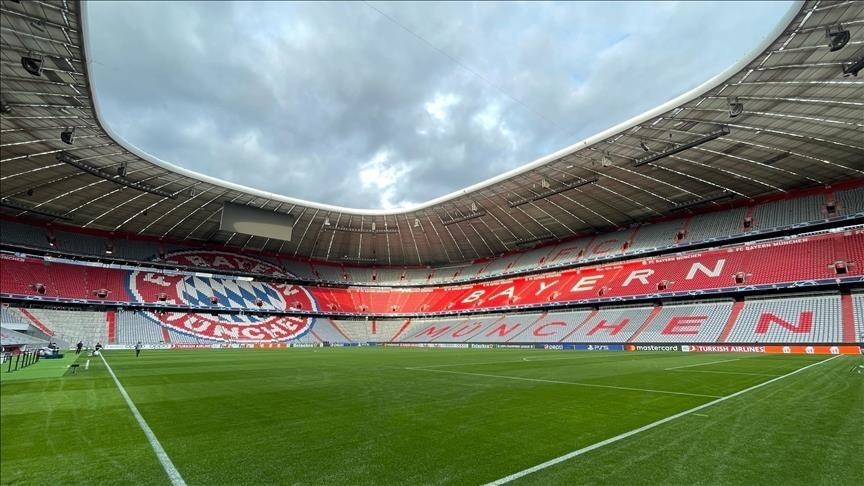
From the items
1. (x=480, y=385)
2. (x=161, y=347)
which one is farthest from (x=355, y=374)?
(x=161, y=347)

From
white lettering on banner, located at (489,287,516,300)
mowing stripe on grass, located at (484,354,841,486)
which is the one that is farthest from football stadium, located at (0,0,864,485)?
white lettering on banner, located at (489,287,516,300)

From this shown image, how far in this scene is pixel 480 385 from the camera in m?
12.2

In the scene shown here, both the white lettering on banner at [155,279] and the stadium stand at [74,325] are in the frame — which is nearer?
the stadium stand at [74,325]

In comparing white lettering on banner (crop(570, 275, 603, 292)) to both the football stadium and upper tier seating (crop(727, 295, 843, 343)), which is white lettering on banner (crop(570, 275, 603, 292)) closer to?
the football stadium

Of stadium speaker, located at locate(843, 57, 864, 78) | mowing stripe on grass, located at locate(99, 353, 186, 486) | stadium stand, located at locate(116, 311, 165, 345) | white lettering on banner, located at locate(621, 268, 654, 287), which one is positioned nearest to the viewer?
mowing stripe on grass, located at locate(99, 353, 186, 486)

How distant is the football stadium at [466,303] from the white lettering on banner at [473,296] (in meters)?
0.43

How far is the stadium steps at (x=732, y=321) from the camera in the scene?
31203 millimetres

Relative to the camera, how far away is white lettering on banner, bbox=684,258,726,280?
37.2m

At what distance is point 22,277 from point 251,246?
76.6 ft

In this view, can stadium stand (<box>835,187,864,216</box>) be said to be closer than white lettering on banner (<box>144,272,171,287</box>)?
Yes

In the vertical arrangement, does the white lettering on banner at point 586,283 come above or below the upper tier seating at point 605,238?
below

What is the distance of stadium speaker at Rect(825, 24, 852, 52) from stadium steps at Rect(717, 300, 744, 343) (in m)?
21.3

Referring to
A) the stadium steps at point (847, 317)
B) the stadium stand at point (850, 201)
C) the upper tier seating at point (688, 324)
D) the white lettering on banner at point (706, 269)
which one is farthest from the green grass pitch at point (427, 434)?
the stadium stand at point (850, 201)

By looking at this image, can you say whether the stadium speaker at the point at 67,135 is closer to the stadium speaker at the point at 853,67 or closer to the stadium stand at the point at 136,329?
the stadium stand at the point at 136,329
